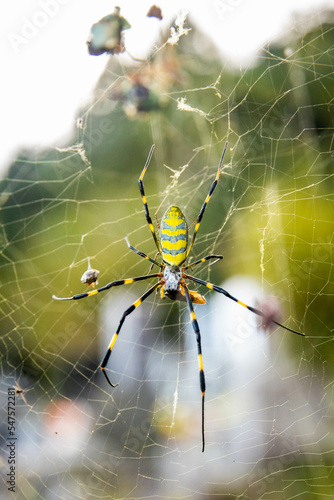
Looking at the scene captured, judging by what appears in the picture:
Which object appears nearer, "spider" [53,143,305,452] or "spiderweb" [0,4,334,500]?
"spider" [53,143,305,452]

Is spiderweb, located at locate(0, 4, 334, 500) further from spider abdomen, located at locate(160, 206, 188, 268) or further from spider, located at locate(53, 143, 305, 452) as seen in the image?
spider abdomen, located at locate(160, 206, 188, 268)

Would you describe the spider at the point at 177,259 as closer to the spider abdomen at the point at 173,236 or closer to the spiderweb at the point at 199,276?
the spider abdomen at the point at 173,236

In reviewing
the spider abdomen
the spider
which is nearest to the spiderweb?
the spider

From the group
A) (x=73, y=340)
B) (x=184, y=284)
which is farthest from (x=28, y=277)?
(x=184, y=284)

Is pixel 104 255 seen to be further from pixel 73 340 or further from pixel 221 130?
pixel 221 130

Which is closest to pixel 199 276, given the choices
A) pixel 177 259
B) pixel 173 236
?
pixel 177 259

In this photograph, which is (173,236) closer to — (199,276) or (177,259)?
(177,259)
